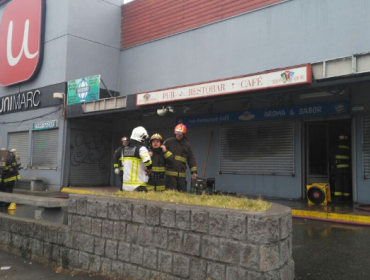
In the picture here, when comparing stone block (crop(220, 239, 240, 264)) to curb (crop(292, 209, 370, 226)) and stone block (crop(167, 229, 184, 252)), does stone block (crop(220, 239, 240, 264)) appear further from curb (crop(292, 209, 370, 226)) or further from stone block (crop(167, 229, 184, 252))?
curb (crop(292, 209, 370, 226))

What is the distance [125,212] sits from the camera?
13.7 ft

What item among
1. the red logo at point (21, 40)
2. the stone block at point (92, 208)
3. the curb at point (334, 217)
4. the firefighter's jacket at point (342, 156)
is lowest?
the curb at point (334, 217)

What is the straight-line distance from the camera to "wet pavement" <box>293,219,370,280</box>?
4.24m

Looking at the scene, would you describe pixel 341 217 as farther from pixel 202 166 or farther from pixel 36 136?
pixel 36 136

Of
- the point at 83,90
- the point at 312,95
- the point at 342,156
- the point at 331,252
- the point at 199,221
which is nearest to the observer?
the point at 199,221

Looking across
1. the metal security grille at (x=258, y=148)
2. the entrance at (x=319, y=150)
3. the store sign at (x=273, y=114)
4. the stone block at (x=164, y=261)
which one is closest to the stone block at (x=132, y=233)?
the stone block at (x=164, y=261)

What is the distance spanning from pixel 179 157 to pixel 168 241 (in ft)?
→ 9.41

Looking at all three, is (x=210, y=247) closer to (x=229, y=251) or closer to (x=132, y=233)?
(x=229, y=251)

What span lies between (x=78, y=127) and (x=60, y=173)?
2263mm

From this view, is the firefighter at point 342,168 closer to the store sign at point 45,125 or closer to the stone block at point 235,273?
the stone block at point 235,273

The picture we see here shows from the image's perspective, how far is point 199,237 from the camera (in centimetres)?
352

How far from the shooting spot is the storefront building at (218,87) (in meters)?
9.77

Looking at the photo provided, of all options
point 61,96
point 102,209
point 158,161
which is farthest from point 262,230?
point 61,96

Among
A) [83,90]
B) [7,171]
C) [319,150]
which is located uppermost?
[83,90]
